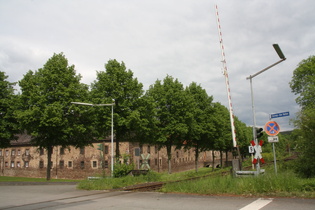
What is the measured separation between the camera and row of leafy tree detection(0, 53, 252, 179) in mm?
26250

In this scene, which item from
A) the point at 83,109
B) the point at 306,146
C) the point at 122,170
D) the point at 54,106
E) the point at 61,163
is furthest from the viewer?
the point at 61,163

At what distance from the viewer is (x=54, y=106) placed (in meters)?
26.0

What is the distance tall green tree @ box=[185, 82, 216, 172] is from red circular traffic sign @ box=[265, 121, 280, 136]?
2034cm

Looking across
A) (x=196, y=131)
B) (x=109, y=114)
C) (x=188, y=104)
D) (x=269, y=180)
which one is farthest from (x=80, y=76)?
(x=269, y=180)

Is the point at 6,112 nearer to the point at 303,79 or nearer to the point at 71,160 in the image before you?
the point at 71,160

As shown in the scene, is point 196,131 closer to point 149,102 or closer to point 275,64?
point 149,102

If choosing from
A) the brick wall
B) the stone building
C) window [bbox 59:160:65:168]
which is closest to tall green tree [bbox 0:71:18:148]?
the stone building

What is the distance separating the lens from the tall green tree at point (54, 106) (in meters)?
25.7

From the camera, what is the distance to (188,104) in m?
32.0

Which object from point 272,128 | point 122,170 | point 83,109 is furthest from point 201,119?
point 272,128

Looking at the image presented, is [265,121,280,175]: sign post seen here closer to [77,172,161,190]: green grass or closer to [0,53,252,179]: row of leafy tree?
[77,172,161,190]: green grass

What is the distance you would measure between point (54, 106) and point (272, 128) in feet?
63.9

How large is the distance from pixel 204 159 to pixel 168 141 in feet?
161

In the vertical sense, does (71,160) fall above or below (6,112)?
below
